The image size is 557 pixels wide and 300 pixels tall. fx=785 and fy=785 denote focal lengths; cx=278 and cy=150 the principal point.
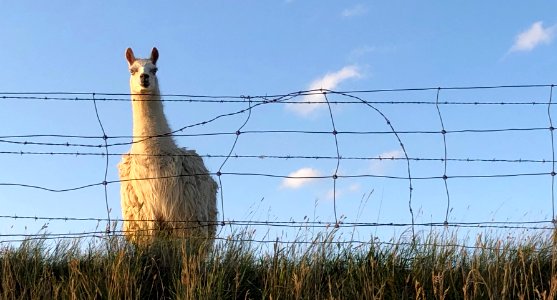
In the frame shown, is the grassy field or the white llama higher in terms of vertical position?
the white llama

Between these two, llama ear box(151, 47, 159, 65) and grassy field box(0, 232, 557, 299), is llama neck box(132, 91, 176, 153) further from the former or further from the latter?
grassy field box(0, 232, 557, 299)

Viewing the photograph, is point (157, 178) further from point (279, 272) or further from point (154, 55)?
point (279, 272)

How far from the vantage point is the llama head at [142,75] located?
380 inches

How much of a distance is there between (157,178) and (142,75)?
1.39m

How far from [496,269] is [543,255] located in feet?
3.63

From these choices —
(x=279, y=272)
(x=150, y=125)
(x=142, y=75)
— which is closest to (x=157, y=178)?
(x=150, y=125)

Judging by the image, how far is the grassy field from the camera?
566cm

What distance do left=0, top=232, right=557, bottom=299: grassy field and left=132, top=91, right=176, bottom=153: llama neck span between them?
286cm

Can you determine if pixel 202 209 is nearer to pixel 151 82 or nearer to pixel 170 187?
pixel 170 187

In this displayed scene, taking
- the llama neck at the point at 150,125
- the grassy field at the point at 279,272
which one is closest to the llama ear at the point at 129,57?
the llama neck at the point at 150,125

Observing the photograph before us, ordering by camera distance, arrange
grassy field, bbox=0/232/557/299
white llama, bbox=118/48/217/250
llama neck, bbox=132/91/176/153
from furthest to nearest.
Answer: llama neck, bbox=132/91/176/153
white llama, bbox=118/48/217/250
grassy field, bbox=0/232/557/299

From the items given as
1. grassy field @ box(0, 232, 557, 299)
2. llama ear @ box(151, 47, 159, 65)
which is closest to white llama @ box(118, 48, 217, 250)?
llama ear @ box(151, 47, 159, 65)

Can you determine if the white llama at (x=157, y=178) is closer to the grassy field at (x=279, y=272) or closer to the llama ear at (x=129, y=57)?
the llama ear at (x=129, y=57)

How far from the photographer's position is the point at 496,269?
5637 millimetres
